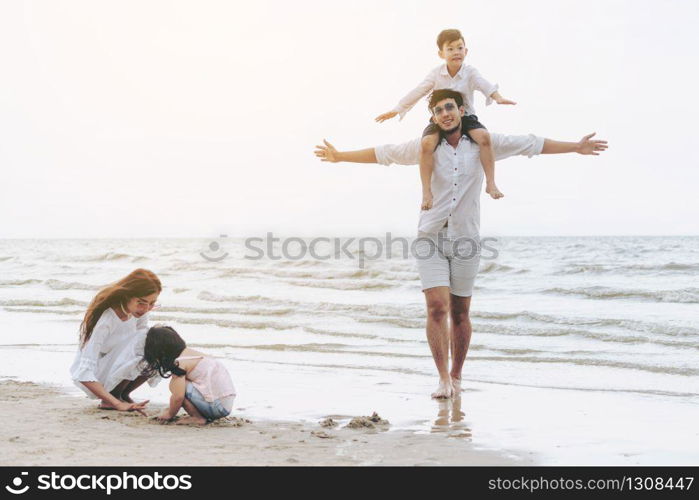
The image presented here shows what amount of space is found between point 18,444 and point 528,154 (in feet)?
12.1

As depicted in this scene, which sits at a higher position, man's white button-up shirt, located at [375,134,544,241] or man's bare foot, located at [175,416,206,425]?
man's white button-up shirt, located at [375,134,544,241]

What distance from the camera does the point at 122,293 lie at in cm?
484

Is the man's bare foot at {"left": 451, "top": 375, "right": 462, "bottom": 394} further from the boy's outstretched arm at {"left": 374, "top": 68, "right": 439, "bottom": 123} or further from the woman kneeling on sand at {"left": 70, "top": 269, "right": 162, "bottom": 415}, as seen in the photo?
the woman kneeling on sand at {"left": 70, "top": 269, "right": 162, "bottom": 415}

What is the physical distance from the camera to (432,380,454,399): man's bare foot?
219 inches

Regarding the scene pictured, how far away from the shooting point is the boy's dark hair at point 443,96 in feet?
17.9

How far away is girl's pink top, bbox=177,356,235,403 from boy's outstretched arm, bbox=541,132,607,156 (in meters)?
2.68

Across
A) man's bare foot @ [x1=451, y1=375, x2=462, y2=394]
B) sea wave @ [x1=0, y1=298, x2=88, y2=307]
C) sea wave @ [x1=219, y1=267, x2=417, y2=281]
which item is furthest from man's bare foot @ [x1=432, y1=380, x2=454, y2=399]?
sea wave @ [x1=219, y1=267, x2=417, y2=281]

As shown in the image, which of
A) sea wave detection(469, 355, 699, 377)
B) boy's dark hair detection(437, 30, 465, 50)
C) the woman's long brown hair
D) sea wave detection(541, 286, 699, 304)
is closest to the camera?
the woman's long brown hair

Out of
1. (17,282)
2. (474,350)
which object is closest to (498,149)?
(474,350)

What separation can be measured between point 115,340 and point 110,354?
0.30 ft

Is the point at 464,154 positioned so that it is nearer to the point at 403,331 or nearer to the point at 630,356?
the point at 630,356
